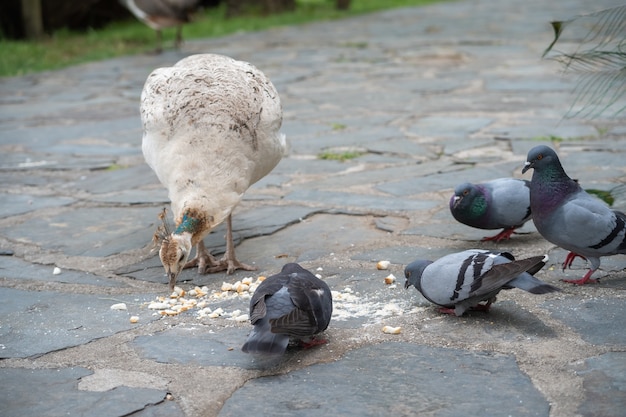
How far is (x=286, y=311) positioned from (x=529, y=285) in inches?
38.2

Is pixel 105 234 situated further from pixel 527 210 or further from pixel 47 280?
pixel 527 210

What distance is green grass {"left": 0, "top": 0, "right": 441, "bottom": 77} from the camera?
12109 millimetres

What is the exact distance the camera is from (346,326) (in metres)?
3.52

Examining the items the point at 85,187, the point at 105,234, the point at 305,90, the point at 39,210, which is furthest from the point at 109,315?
the point at 305,90

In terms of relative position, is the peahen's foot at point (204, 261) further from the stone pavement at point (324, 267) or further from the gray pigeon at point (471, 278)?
the gray pigeon at point (471, 278)

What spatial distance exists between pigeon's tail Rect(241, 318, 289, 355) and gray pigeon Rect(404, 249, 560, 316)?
0.73 metres

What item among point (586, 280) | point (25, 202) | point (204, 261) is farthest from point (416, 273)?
point (25, 202)

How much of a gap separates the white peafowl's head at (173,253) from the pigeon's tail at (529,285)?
150 centimetres

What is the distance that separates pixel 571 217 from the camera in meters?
3.79

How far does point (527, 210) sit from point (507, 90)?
4863mm

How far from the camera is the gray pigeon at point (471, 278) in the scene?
3.35 metres

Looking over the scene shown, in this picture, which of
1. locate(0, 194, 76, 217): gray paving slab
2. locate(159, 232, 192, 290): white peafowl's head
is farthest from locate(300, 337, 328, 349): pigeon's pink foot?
locate(0, 194, 76, 217): gray paving slab

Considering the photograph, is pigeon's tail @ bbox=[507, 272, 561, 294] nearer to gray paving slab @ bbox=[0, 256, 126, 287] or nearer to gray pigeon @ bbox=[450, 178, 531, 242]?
gray pigeon @ bbox=[450, 178, 531, 242]

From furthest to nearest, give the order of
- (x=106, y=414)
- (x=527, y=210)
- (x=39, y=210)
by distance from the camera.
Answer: (x=39, y=210) → (x=527, y=210) → (x=106, y=414)
